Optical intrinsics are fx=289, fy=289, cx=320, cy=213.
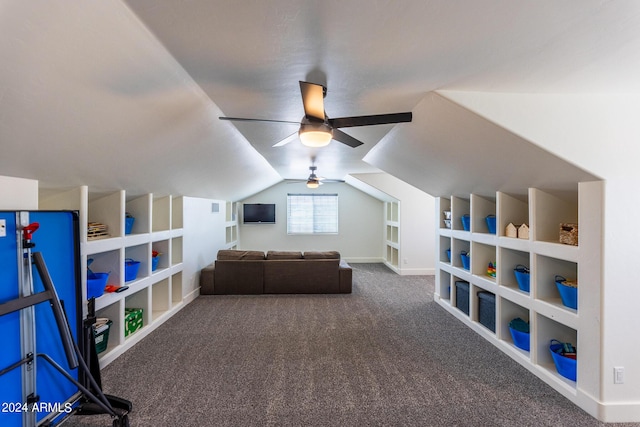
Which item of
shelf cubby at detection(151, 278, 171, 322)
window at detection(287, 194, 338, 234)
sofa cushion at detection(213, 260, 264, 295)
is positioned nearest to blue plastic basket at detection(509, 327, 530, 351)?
sofa cushion at detection(213, 260, 264, 295)

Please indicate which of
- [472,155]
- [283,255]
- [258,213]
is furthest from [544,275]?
[258,213]

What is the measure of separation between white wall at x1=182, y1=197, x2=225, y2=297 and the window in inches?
106

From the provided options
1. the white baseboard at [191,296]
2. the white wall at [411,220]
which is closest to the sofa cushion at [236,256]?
the white baseboard at [191,296]

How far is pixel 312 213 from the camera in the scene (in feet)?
28.0

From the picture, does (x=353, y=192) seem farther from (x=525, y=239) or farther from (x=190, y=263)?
(x=525, y=239)

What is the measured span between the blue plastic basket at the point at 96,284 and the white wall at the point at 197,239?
1.69 m

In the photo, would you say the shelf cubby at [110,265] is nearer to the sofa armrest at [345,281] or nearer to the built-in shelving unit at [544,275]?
the sofa armrest at [345,281]

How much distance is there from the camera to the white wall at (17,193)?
1966mm

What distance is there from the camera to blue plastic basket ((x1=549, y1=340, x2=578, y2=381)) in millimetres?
2309

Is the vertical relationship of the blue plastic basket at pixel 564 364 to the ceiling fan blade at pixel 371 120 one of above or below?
below

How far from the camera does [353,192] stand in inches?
338

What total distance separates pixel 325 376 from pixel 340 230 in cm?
604

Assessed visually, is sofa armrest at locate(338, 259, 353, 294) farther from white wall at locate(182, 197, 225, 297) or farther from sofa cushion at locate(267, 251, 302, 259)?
white wall at locate(182, 197, 225, 297)

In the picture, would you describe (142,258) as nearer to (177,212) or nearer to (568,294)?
(177,212)
